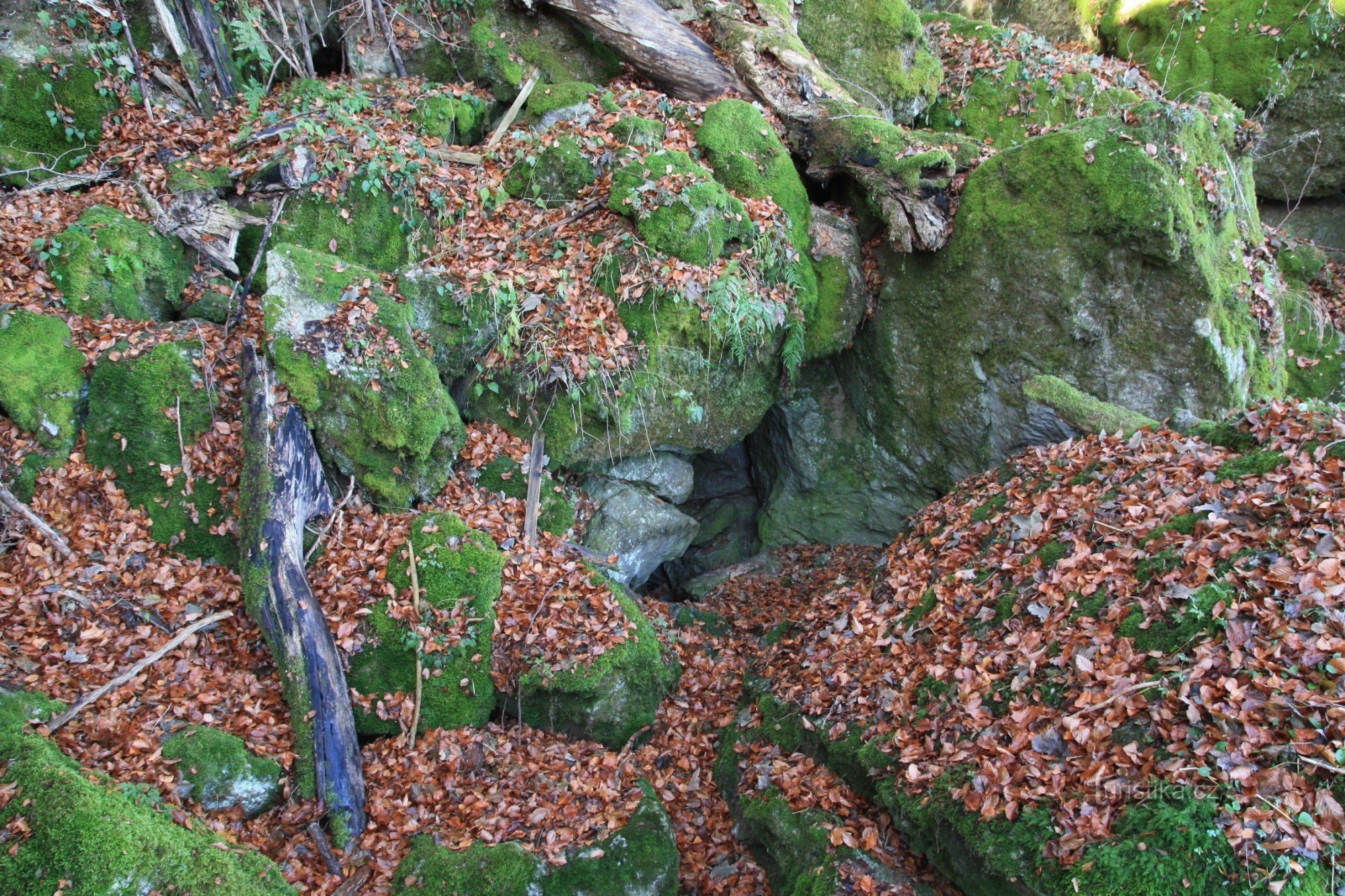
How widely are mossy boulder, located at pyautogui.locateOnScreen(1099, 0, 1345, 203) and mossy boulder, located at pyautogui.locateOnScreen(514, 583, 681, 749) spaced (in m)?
13.2

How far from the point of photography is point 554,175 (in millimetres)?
8125

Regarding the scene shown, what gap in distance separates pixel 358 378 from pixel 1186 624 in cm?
632

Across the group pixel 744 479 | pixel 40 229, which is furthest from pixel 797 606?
pixel 40 229

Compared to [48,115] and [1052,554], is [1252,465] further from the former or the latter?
[48,115]

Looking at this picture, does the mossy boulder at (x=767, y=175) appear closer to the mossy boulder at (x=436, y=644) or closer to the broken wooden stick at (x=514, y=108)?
the broken wooden stick at (x=514, y=108)

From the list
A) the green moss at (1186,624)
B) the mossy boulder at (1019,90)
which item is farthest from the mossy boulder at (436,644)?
the mossy boulder at (1019,90)

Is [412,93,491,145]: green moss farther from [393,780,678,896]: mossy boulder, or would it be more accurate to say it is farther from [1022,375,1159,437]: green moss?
[393,780,678,896]: mossy boulder

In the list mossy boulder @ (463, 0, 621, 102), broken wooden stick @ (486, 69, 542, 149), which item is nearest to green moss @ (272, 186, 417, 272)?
broken wooden stick @ (486, 69, 542, 149)

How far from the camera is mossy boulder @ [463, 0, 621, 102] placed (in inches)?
364

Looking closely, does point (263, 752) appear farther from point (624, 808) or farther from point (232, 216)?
point (232, 216)

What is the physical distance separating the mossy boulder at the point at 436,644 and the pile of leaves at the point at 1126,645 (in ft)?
8.25

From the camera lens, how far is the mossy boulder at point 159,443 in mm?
5969

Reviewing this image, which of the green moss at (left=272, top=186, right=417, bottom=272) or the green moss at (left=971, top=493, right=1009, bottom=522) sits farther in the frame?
the green moss at (left=272, top=186, right=417, bottom=272)

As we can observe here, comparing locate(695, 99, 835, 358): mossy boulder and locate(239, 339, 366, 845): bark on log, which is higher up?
locate(695, 99, 835, 358): mossy boulder
